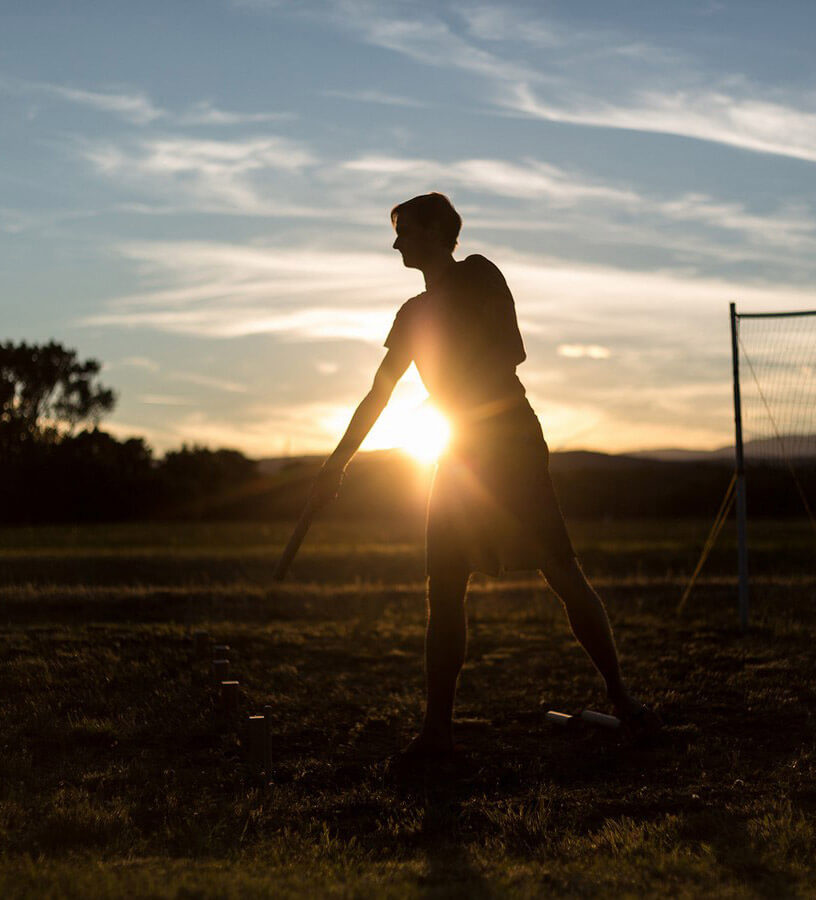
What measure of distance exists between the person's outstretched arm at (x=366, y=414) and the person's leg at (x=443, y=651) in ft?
2.41

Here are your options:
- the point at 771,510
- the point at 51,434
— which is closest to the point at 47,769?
the point at 771,510

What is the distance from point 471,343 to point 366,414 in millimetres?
619

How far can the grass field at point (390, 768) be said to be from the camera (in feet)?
12.3

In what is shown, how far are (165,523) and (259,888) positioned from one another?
42.4 meters

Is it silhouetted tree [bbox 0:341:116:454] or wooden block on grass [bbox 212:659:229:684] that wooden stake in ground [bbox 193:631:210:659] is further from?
silhouetted tree [bbox 0:341:116:454]

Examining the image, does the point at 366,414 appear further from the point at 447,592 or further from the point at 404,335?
the point at 447,592

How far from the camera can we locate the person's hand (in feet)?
18.2

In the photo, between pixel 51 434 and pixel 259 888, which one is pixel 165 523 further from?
pixel 259 888

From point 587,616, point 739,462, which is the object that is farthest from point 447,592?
point 739,462

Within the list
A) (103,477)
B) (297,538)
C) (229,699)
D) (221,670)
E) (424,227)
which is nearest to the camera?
(297,538)

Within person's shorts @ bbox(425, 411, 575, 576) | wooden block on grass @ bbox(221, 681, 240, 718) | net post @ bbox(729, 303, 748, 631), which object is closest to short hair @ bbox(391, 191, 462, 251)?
person's shorts @ bbox(425, 411, 575, 576)

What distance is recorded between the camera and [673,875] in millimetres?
3602

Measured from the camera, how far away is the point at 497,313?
224 inches

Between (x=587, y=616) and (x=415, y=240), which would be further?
(x=415, y=240)
